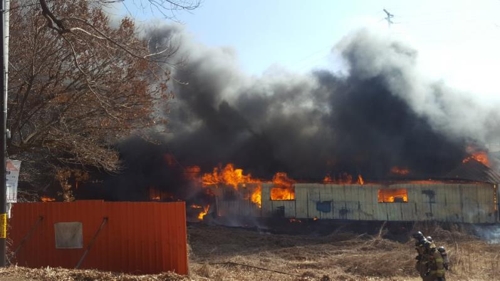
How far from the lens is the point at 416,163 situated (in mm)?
25781

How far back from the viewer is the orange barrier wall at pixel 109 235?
8227 mm

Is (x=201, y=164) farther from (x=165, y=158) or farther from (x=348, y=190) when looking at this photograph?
(x=348, y=190)

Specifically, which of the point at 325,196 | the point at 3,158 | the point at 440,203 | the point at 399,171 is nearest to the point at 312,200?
the point at 325,196

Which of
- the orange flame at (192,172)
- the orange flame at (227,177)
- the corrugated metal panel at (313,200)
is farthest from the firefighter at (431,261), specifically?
the orange flame at (192,172)

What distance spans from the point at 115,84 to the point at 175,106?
19.8 meters

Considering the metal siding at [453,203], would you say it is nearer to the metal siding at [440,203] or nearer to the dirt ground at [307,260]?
the metal siding at [440,203]

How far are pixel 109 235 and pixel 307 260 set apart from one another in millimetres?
6921

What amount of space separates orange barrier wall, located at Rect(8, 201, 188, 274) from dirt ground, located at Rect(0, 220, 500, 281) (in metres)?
0.75

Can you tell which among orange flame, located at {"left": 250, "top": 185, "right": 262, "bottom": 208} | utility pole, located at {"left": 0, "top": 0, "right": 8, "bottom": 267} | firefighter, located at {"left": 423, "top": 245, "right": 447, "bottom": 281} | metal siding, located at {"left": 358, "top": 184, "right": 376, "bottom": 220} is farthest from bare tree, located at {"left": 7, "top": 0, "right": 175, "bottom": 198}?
metal siding, located at {"left": 358, "top": 184, "right": 376, "bottom": 220}

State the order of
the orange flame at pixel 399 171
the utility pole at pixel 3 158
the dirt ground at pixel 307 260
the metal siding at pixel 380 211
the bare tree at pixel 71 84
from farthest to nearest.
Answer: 1. the orange flame at pixel 399 171
2. the metal siding at pixel 380 211
3. the bare tree at pixel 71 84
4. the dirt ground at pixel 307 260
5. the utility pole at pixel 3 158

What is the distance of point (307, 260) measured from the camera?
13.7 m

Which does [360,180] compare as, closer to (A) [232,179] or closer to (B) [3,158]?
(A) [232,179]

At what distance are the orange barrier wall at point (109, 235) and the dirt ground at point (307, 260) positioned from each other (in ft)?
2.45

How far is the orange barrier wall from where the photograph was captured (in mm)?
8227
